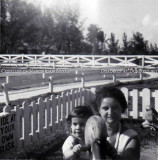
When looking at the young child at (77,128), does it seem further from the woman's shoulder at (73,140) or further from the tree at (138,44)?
the tree at (138,44)

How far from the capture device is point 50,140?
17.1 feet

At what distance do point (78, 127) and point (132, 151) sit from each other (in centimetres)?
51

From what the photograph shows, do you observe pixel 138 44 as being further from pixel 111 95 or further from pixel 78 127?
pixel 111 95

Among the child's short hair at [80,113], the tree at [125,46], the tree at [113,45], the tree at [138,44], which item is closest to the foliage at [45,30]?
the tree at [113,45]

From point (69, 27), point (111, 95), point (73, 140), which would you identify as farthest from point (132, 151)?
point (69, 27)

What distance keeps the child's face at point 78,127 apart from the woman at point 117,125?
31cm

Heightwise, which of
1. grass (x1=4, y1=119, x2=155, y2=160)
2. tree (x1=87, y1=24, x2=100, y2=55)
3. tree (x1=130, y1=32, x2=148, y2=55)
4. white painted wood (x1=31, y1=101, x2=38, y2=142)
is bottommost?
grass (x1=4, y1=119, x2=155, y2=160)

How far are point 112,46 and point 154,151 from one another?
26.6 metres

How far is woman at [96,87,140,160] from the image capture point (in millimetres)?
1832

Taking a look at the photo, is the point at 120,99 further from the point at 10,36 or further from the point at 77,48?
the point at 10,36

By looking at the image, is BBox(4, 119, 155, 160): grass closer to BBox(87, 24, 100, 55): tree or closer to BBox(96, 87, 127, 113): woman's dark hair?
BBox(96, 87, 127, 113): woman's dark hair

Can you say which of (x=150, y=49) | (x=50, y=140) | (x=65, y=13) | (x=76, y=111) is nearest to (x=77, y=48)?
(x=65, y=13)

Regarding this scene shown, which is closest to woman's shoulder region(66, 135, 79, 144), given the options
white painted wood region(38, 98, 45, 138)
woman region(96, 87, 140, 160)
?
woman region(96, 87, 140, 160)

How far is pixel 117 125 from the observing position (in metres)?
1.93
